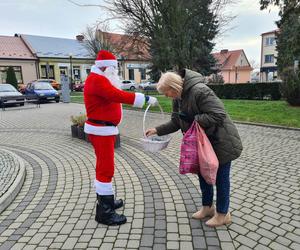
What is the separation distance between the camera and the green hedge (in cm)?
Result: 1877

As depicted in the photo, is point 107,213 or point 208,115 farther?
point 107,213

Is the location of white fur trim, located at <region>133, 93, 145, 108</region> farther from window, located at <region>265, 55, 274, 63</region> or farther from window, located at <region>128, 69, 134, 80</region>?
window, located at <region>265, 55, 274, 63</region>

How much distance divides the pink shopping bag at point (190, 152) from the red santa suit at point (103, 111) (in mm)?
727

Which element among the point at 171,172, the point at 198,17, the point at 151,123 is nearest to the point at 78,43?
→ the point at 198,17

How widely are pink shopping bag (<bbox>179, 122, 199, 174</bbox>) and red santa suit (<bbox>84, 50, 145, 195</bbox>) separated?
2.38 feet

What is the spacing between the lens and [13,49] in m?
40.0

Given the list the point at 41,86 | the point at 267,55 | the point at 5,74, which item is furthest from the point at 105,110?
the point at 267,55

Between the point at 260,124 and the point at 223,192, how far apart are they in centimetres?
723

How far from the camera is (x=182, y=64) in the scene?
1346cm

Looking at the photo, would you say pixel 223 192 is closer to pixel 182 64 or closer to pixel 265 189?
pixel 265 189

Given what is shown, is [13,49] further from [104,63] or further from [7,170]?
[104,63]

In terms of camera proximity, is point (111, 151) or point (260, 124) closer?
point (111, 151)

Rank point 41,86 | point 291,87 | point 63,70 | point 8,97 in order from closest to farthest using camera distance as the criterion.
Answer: point 291,87 < point 8,97 < point 41,86 < point 63,70

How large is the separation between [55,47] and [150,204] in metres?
44.7
